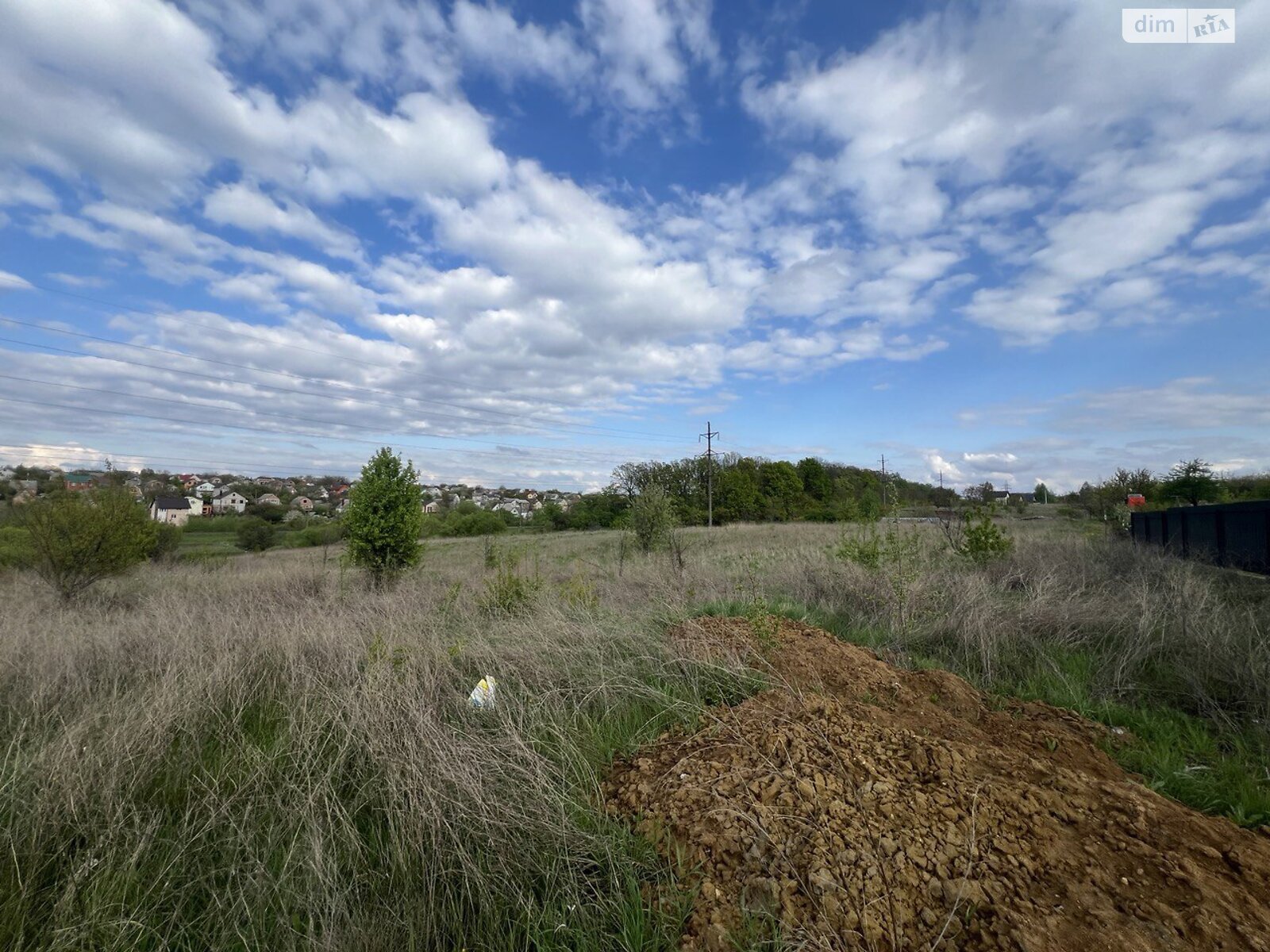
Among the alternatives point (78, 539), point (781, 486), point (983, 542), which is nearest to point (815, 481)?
point (781, 486)

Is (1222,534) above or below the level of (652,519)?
above

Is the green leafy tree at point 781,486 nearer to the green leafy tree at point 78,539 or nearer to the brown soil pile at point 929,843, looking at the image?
the green leafy tree at point 78,539

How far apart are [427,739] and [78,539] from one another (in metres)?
13.3

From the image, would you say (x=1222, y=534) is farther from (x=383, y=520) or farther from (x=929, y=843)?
(x=383, y=520)

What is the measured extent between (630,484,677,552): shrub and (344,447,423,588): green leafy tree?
7.64 meters

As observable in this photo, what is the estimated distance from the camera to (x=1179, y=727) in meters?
4.03

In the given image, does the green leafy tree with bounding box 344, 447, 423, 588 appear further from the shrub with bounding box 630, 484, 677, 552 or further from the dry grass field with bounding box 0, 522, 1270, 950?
the shrub with bounding box 630, 484, 677, 552

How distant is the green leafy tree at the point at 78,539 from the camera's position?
11.7 metres

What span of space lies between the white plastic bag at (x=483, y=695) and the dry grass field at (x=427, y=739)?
0.29ft

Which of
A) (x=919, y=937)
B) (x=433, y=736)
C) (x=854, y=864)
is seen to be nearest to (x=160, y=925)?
(x=433, y=736)

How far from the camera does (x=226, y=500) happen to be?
46406mm

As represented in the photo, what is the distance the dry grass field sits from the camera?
254cm

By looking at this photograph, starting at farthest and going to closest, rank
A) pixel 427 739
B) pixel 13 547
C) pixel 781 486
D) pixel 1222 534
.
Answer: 1. pixel 781 486
2. pixel 13 547
3. pixel 1222 534
4. pixel 427 739

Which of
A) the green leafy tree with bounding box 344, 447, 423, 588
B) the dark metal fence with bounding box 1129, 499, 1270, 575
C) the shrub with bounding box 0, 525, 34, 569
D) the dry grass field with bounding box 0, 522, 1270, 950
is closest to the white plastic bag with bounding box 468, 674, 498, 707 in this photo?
the dry grass field with bounding box 0, 522, 1270, 950
